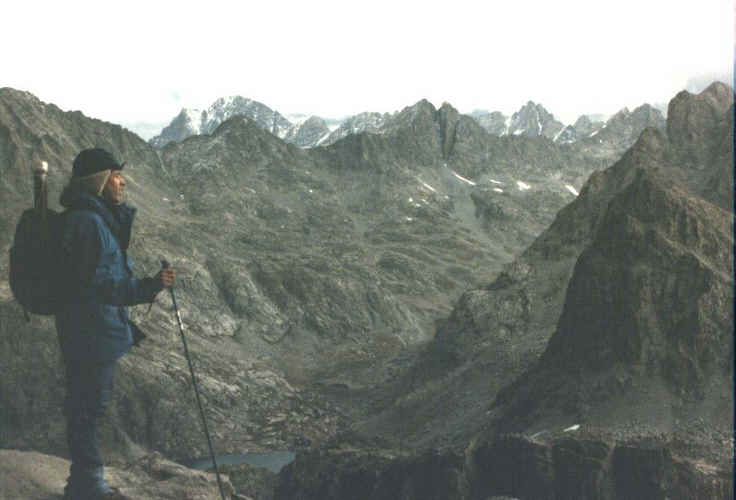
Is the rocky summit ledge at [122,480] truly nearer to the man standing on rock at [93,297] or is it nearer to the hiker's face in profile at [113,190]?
the man standing on rock at [93,297]

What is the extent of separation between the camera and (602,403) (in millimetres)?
57156

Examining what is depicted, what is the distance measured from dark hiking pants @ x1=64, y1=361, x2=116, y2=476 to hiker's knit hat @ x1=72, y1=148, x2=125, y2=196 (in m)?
2.63

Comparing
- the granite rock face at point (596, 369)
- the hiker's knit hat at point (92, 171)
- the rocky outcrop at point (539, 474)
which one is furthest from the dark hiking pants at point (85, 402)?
the granite rock face at point (596, 369)

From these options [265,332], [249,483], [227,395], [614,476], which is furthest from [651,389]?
[265,332]

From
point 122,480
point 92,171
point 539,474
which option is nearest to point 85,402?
point 92,171

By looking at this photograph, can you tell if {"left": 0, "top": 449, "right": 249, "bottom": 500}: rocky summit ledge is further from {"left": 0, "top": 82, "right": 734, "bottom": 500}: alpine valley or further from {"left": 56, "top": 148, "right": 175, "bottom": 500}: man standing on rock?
{"left": 56, "top": 148, "right": 175, "bottom": 500}: man standing on rock

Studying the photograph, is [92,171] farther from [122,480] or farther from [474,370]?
[474,370]

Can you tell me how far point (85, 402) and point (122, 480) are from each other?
496 cm

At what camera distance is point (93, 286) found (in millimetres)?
9859

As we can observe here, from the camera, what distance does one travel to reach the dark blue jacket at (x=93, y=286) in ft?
32.4

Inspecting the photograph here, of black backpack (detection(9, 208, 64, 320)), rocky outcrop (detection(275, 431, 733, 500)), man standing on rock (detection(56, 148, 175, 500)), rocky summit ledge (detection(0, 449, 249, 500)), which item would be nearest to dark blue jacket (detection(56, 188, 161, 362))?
man standing on rock (detection(56, 148, 175, 500))

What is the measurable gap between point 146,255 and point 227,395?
45915mm

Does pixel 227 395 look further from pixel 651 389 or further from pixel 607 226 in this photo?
Result: pixel 651 389

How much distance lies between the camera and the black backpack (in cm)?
994
